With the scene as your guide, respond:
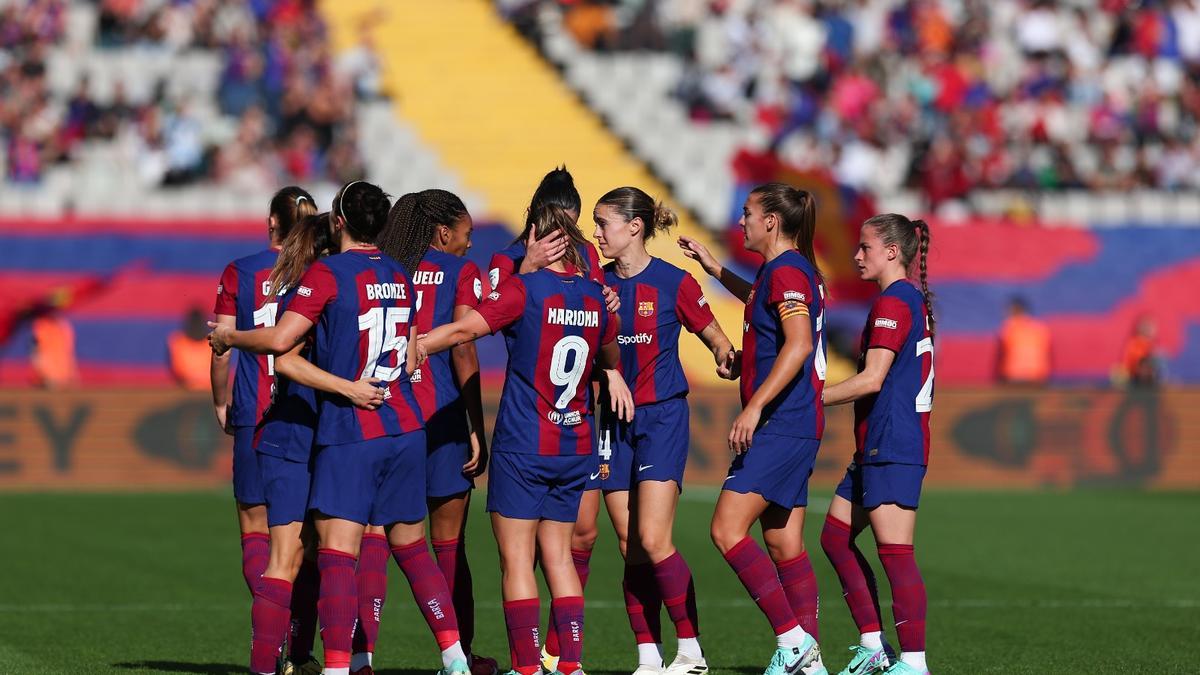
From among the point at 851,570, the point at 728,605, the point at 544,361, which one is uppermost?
the point at 544,361

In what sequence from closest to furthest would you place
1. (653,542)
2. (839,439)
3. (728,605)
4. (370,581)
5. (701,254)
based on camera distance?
(370,581) < (653,542) < (701,254) < (728,605) < (839,439)

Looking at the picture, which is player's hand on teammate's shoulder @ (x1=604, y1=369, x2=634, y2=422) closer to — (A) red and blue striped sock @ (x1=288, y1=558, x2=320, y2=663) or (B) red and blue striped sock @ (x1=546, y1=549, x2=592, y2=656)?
(B) red and blue striped sock @ (x1=546, y1=549, x2=592, y2=656)

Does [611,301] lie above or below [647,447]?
above

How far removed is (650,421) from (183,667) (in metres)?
2.54

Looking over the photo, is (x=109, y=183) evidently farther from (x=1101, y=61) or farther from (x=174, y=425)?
(x=1101, y=61)

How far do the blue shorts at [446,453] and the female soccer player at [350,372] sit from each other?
782mm

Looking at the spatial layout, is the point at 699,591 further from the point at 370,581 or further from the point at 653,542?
the point at 370,581

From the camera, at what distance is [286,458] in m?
8.12

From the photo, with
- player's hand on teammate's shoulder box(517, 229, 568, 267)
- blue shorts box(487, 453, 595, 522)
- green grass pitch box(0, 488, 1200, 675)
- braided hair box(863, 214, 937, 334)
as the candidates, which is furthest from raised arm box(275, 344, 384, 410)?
braided hair box(863, 214, 937, 334)

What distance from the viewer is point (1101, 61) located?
29969 millimetres

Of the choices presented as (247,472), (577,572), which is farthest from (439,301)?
(577,572)

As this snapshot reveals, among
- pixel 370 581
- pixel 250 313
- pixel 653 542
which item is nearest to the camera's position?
pixel 370 581

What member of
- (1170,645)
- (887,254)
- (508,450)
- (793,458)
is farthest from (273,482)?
(1170,645)

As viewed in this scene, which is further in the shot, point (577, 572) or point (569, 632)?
point (577, 572)
